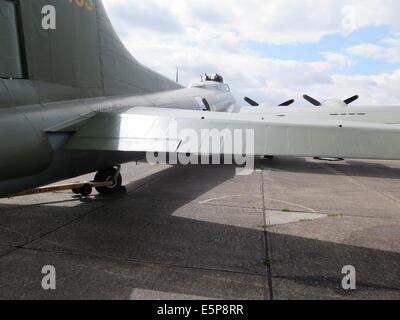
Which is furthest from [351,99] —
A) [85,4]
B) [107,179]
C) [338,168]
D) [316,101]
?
[85,4]

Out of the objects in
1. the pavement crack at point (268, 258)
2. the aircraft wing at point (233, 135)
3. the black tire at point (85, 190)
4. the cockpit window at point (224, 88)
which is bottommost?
the pavement crack at point (268, 258)

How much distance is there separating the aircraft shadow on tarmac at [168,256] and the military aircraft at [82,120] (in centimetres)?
133

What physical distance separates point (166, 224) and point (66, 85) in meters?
3.66

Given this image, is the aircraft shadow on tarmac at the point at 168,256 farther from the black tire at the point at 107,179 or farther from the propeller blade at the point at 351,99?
the propeller blade at the point at 351,99

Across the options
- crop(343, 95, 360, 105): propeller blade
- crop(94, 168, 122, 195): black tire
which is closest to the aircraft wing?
crop(94, 168, 122, 195): black tire

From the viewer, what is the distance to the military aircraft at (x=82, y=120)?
4926 mm

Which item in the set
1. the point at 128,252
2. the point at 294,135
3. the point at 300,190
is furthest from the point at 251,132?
the point at 300,190

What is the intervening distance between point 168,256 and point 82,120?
297 centimetres

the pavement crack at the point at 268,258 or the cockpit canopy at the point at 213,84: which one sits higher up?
the cockpit canopy at the point at 213,84

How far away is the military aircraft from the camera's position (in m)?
4.93

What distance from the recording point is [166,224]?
800cm

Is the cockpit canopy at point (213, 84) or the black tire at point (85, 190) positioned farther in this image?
the cockpit canopy at point (213, 84)

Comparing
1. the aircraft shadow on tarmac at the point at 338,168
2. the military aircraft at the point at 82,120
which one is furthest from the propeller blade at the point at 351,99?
the military aircraft at the point at 82,120

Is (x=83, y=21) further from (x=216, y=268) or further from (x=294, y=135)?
(x=216, y=268)
